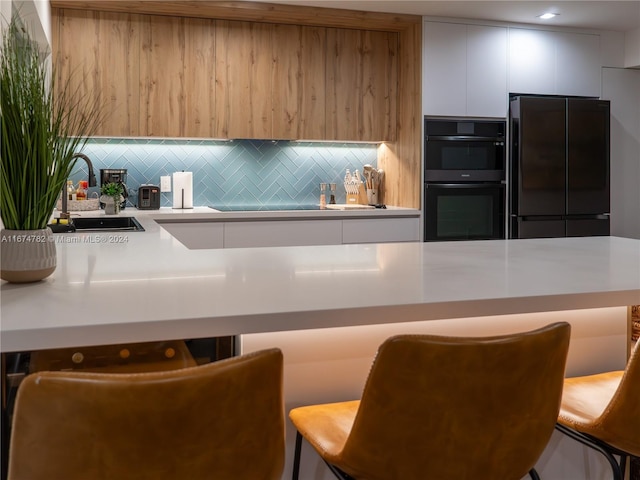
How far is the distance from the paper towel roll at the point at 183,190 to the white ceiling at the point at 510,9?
4.48 ft

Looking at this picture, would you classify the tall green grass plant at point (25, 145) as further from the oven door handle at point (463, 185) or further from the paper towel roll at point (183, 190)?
the oven door handle at point (463, 185)

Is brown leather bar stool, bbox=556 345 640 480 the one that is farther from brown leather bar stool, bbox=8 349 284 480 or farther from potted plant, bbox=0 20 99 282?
potted plant, bbox=0 20 99 282

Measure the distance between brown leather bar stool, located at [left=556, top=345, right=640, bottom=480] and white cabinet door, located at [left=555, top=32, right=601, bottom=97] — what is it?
3924mm

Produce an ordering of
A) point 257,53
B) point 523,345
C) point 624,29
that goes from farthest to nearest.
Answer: point 624,29 → point 257,53 → point 523,345

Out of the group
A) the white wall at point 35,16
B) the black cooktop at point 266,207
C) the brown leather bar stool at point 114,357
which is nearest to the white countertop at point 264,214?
the black cooktop at point 266,207

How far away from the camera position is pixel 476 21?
468cm

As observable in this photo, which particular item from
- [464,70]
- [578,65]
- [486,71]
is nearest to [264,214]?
[464,70]

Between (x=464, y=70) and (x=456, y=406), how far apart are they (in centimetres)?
394

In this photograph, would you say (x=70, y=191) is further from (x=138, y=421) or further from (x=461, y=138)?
(x=138, y=421)

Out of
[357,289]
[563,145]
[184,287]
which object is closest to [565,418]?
[357,289]

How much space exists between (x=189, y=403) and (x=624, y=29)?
524 cm

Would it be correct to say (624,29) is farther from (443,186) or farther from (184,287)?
(184,287)

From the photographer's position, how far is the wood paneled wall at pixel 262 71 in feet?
14.4

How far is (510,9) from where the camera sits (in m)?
4.43
